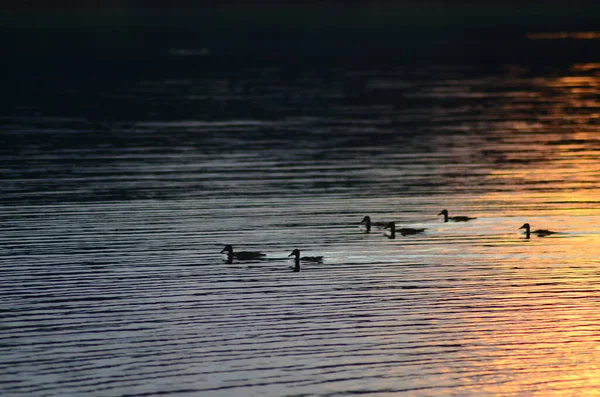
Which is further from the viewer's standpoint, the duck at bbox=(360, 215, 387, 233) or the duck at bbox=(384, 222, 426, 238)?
the duck at bbox=(360, 215, 387, 233)

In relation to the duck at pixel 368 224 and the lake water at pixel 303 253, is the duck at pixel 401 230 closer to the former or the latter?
the duck at pixel 368 224

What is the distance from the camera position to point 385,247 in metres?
37.4

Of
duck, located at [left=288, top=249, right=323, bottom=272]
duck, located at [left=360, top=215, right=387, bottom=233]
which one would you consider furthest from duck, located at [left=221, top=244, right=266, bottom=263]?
duck, located at [left=360, top=215, right=387, bottom=233]

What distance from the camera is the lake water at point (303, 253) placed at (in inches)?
1013

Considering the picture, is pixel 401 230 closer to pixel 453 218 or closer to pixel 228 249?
pixel 453 218

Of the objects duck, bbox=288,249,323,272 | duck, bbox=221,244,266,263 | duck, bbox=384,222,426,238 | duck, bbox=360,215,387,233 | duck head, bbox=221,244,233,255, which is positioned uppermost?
duck, bbox=360,215,387,233

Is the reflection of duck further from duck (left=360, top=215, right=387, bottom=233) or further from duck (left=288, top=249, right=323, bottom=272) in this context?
duck (left=288, top=249, right=323, bottom=272)

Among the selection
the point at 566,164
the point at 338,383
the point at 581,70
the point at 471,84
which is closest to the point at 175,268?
the point at 338,383

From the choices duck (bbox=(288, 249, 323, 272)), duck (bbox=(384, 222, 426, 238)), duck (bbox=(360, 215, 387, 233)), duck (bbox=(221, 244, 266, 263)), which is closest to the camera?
duck (bbox=(288, 249, 323, 272))

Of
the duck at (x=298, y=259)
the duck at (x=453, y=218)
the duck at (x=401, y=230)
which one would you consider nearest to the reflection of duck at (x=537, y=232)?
the duck at (x=453, y=218)

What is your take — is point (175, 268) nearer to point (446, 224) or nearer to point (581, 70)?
point (446, 224)

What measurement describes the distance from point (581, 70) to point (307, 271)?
90619mm

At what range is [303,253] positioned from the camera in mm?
36062

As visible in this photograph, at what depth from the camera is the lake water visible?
25.7 meters
